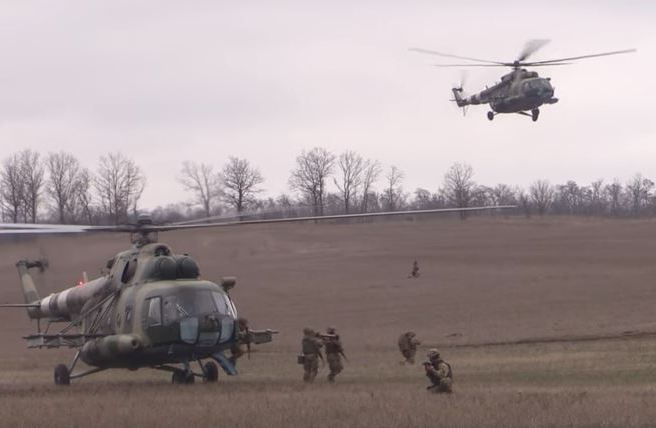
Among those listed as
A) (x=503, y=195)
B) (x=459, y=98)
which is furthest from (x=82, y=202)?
(x=503, y=195)

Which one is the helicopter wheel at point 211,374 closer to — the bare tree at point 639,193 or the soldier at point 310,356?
the soldier at point 310,356

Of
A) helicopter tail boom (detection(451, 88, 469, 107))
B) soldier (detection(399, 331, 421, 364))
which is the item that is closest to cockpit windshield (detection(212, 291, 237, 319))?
soldier (detection(399, 331, 421, 364))

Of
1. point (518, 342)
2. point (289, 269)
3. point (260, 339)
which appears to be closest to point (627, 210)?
point (289, 269)

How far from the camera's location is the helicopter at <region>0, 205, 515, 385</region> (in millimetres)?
21641

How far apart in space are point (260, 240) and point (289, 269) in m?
16.7

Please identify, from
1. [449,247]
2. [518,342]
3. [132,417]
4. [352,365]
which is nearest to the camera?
[132,417]

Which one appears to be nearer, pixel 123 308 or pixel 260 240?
pixel 123 308

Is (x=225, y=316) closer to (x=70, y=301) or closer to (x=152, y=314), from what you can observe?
(x=152, y=314)

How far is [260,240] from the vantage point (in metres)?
54.4

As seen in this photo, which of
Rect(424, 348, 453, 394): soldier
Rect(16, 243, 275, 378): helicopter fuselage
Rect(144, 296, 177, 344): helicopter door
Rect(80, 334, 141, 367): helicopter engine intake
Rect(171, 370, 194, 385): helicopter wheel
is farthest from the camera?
Rect(171, 370, 194, 385): helicopter wheel

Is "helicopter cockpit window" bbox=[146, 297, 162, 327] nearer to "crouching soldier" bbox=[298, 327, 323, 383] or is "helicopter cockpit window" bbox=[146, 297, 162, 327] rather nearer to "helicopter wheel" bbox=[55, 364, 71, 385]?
"helicopter wheel" bbox=[55, 364, 71, 385]

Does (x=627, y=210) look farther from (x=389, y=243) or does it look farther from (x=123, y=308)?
(x=123, y=308)

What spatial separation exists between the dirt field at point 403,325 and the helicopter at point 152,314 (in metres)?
0.73

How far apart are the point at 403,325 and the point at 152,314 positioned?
24.3 m
